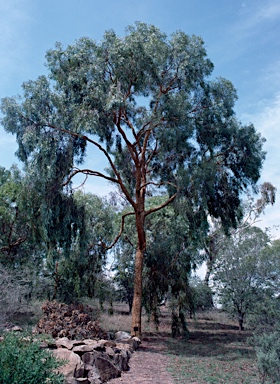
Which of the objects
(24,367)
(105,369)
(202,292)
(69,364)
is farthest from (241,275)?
(24,367)

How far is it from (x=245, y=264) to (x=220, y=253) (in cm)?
158

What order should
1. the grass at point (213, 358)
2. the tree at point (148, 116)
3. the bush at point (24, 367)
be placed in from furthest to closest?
1. the tree at point (148, 116)
2. the grass at point (213, 358)
3. the bush at point (24, 367)

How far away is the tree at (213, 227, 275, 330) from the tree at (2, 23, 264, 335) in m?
4.92

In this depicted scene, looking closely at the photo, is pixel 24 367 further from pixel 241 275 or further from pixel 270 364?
pixel 241 275

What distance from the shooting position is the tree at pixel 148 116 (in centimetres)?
1235

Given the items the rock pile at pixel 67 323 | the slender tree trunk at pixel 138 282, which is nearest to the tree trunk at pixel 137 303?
the slender tree trunk at pixel 138 282

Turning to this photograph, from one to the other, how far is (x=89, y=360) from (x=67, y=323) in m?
3.06

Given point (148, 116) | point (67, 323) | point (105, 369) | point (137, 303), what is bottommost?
point (105, 369)

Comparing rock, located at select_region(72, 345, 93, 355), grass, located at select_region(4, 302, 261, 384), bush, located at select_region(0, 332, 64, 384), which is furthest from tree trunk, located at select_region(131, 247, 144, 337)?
bush, located at select_region(0, 332, 64, 384)

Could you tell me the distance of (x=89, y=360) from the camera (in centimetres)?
780

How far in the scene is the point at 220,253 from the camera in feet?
63.4

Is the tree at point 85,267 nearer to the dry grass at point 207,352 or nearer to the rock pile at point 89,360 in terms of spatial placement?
the dry grass at point 207,352

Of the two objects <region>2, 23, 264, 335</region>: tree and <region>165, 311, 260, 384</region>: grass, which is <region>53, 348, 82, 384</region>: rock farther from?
<region>2, 23, 264, 335</region>: tree

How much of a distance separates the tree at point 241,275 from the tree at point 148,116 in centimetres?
492
